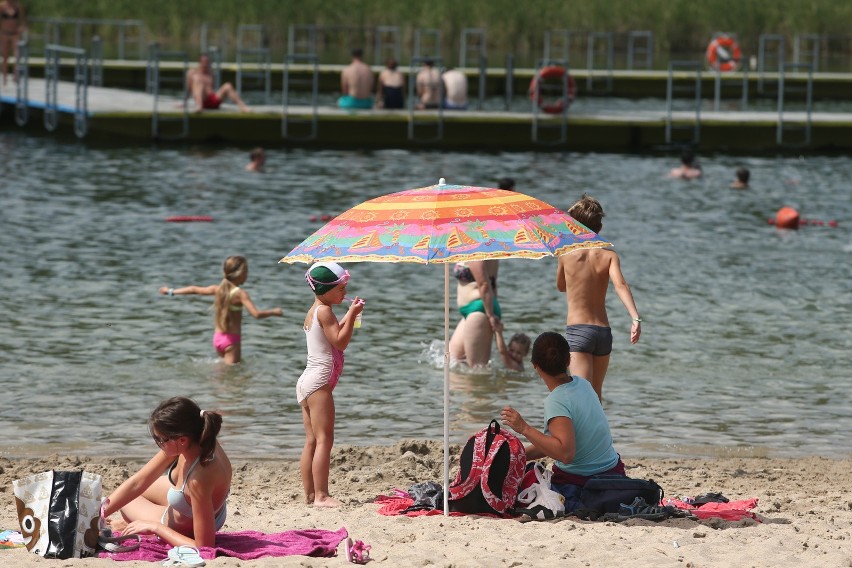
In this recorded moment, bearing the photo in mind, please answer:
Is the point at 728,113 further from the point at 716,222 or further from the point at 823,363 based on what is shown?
the point at 823,363

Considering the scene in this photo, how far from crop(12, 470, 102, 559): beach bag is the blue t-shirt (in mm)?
2257

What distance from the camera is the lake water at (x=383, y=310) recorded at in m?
11.2

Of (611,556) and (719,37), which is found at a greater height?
(719,37)

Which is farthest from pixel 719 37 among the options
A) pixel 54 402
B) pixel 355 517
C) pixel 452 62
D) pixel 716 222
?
pixel 355 517

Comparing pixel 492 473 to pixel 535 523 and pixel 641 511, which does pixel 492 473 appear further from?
pixel 641 511

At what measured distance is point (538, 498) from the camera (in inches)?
306

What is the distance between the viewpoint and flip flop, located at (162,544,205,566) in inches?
269

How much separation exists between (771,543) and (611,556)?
838 mm

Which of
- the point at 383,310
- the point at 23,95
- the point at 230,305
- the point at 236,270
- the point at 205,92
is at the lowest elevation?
the point at 383,310

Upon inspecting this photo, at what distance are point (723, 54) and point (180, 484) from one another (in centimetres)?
3411

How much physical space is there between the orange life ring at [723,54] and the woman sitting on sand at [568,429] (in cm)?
3207

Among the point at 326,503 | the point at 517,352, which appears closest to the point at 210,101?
the point at 517,352

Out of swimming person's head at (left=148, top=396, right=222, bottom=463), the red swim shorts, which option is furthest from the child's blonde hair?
the red swim shorts

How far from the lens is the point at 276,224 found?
20.8 m
